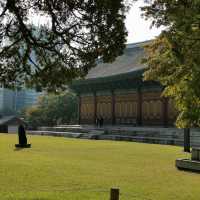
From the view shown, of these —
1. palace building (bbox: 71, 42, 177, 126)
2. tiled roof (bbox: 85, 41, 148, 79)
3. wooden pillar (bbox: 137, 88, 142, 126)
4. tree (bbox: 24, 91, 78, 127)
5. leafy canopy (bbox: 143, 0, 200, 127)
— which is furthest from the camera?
tree (bbox: 24, 91, 78, 127)

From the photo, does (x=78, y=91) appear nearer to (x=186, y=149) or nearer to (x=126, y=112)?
(x=126, y=112)

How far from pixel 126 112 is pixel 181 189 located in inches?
1108

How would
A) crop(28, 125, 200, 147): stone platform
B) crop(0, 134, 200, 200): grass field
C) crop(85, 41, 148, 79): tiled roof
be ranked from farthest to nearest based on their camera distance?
crop(85, 41, 148, 79): tiled roof → crop(28, 125, 200, 147): stone platform → crop(0, 134, 200, 200): grass field

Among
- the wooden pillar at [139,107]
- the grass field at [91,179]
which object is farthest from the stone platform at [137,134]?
the grass field at [91,179]

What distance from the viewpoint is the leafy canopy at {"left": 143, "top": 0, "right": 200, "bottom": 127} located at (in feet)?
32.5

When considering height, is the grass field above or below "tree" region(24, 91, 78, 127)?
below

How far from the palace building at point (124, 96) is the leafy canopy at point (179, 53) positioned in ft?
68.8

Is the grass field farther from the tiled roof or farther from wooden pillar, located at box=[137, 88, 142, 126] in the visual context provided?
the tiled roof

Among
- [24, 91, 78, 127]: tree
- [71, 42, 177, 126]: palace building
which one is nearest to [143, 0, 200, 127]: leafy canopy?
[71, 42, 177, 126]: palace building

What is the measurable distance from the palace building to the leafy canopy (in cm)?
2097

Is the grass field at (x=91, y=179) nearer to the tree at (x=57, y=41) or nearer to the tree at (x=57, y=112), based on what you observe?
the tree at (x=57, y=41)

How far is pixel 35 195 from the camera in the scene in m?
8.92

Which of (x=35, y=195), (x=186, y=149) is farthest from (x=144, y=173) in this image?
(x=186, y=149)

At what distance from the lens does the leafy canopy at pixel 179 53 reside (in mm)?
9898
